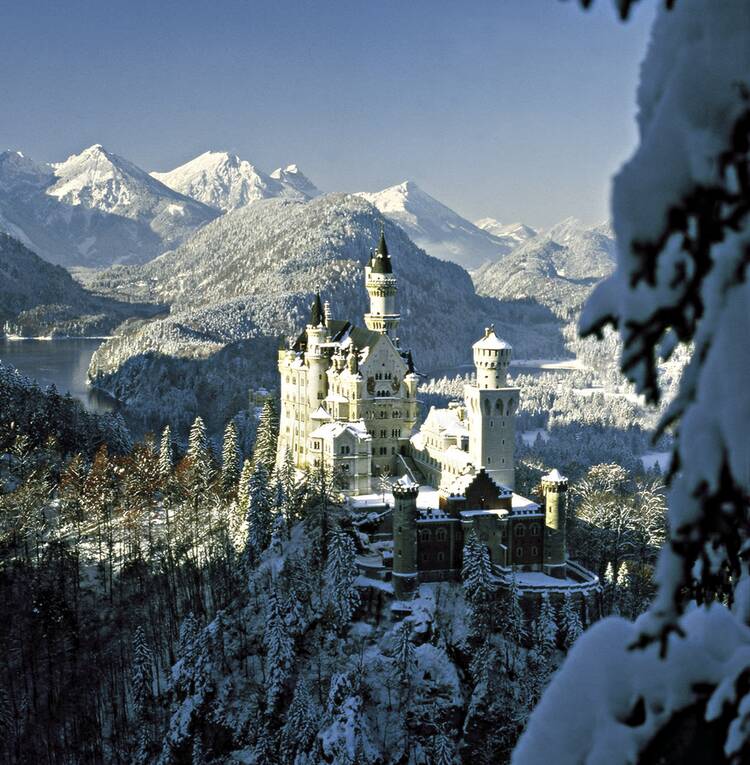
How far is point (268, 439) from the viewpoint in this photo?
283 ft

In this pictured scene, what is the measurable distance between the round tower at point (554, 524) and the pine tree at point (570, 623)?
375 centimetres

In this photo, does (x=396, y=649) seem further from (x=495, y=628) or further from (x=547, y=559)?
(x=547, y=559)

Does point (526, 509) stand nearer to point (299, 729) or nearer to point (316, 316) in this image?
point (299, 729)

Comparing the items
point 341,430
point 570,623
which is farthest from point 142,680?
point 570,623

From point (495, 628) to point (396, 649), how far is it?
6.24m

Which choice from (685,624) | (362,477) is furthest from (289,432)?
(685,624)

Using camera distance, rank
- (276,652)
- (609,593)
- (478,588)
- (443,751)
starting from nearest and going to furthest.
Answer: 1. (443,751)
2. (478,588)
3. (276,652)
4. (609,593)

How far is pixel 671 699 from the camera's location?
15.3 ft

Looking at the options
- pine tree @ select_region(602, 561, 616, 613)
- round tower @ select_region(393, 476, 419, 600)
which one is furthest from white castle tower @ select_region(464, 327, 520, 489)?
pine tree @ select_region(602, 561, 616, 613)

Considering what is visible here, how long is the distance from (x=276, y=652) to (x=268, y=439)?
34039mm

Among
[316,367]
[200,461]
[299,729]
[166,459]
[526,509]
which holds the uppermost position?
[316,367]

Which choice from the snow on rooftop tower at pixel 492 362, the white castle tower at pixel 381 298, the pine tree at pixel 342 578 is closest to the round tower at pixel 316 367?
the white castle tower at pixel 381 298

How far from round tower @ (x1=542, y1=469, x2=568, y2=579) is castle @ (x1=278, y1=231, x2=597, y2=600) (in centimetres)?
7

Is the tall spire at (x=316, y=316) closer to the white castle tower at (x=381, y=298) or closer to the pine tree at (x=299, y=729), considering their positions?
the white castle tower at (x=381, y=298)
